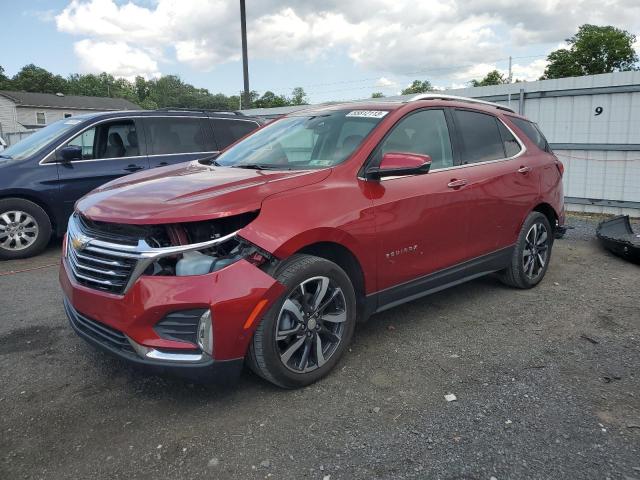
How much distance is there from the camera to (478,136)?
4.32 m

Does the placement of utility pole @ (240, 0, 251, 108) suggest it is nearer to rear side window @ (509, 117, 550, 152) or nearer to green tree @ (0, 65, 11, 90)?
rear side window @ (509, 117, 550, 152)

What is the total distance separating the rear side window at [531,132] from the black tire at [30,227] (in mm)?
5790

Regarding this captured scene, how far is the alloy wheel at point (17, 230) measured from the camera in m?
6.30

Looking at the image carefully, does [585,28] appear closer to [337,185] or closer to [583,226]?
[583,226]

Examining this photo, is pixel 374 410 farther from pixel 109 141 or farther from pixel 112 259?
pixel 109 141

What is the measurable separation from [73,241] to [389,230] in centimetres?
201

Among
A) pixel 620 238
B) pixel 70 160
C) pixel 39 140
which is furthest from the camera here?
pixel 39 140

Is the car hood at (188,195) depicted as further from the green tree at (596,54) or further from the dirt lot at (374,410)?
the green tree at (596,54)

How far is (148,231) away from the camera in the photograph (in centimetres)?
264

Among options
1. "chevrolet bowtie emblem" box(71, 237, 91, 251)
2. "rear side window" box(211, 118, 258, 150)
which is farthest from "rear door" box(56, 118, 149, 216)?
"chevrolet bowtie emblem" box(71, 237, 91, 251)

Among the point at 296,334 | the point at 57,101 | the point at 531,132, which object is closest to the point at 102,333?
the point at 296,334

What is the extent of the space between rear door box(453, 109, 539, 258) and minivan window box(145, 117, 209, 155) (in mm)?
4515

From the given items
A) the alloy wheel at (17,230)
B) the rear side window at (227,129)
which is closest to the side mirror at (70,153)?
the alloy wheel at (17,230)

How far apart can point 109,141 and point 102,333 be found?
482 centimetres
